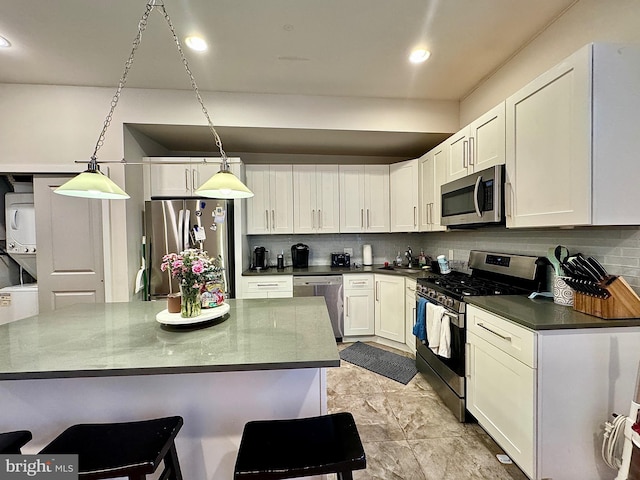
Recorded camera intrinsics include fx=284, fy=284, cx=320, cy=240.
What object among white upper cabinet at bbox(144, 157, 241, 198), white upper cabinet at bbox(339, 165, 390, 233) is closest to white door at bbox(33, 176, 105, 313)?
white upper cabinet at bbox(144, 157, 241, 198)

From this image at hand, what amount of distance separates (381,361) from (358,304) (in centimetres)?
70

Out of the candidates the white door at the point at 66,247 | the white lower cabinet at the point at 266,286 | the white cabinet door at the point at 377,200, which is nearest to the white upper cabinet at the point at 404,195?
the white cabinet door at the point at 377,200

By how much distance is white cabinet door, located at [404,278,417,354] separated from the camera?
3021mm

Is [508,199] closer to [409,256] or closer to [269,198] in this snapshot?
[409,256]

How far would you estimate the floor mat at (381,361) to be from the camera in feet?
9.03

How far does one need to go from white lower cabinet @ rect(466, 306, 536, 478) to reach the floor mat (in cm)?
82

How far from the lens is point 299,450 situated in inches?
38.7

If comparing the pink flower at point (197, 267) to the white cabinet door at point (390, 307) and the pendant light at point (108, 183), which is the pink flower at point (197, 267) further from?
the white cabinet door at point (390, 307)

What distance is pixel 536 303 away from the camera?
1774 millimetres

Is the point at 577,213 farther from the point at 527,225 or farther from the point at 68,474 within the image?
the point at 68,474

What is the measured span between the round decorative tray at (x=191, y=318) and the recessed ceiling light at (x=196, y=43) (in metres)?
1.95

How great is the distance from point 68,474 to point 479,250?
10.2ft

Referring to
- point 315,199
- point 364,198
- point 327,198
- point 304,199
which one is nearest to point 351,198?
point 364,198

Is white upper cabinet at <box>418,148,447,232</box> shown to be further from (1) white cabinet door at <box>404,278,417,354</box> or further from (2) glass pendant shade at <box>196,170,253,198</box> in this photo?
(2) glass pendant shade at <box>196,170,253,198</box>
